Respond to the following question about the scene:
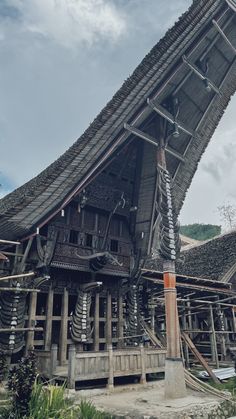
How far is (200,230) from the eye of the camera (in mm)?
57125

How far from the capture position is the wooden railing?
805 cm

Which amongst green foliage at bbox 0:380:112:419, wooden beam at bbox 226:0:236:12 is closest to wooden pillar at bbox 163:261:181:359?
green foliage at bbox 0:380:112:419

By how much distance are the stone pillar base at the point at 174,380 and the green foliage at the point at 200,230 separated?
47737 mm

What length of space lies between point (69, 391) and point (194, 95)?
10.4 m

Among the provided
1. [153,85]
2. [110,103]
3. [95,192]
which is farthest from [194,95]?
[95,192]

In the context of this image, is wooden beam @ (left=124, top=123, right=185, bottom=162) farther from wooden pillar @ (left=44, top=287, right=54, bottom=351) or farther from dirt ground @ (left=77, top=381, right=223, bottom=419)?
dirt ground @ (left=77, top=381, right=223, bottom=419)

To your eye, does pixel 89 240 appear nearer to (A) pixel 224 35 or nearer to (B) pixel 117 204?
(B) pixel 117 204

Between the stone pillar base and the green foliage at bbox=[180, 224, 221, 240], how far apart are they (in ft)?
157

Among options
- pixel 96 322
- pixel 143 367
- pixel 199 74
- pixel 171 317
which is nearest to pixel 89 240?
pixel 96 322

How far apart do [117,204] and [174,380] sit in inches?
264

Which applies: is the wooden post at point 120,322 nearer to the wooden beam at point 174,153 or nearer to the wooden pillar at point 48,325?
the wooden pillar at point 48,325

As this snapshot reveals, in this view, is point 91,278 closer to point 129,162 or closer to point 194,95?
point 129,162

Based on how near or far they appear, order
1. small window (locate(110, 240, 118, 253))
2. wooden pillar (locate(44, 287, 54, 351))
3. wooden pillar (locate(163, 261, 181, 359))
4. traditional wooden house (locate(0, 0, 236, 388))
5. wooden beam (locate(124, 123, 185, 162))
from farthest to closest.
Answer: small window (locate(110, 240, 118, 253))
wooden beam (locate(124, 123, 185, 162))
wooden pillar (locate(44, 287, 54, 351))
traditional wooden house (locate(0, 0, 236, 388))
wooden pillar (locate(163, 261, 181, 359))

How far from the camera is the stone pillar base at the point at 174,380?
7.79 meters
